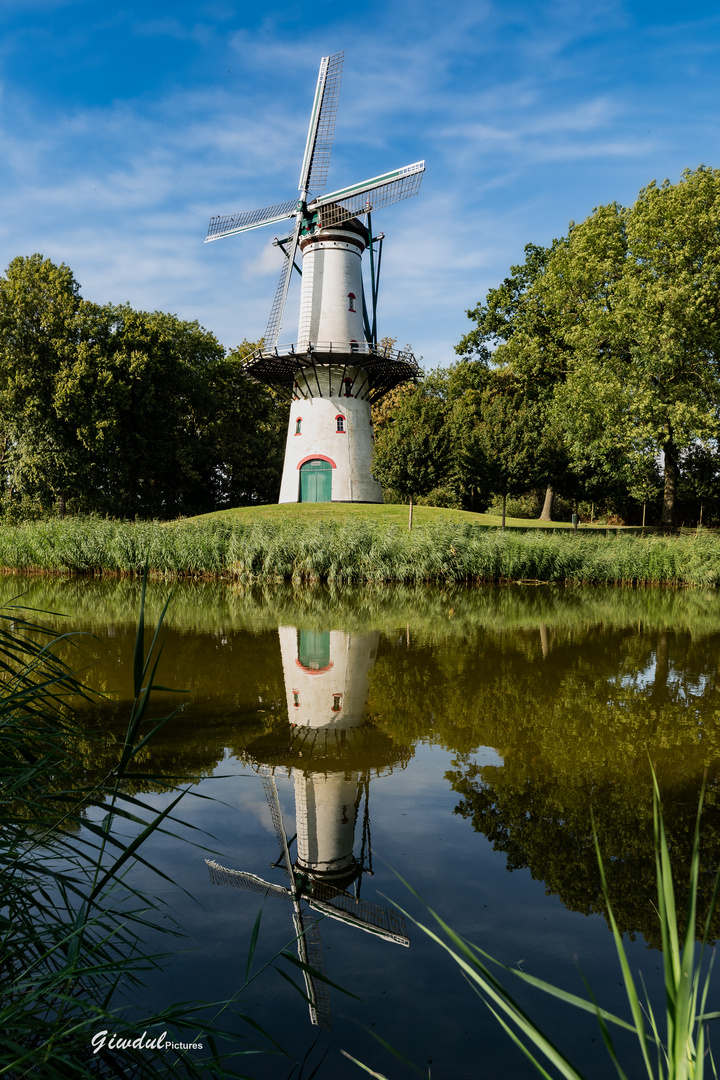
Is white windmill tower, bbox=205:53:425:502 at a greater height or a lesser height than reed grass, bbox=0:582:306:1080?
greater

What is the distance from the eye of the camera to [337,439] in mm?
28906

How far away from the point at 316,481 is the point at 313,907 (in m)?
26.3

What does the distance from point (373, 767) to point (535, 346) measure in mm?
25316

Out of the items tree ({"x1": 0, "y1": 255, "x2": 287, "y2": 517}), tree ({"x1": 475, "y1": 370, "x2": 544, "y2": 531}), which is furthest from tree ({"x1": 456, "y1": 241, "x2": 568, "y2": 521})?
tree ({"x1": 0, "y1": 255, "x2": 287, "y2": 517})

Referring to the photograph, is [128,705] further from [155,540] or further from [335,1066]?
[155,540]

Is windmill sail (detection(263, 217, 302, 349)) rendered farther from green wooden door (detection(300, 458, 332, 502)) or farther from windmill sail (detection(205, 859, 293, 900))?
windmill sail (detection(205, 859, 293, 900))

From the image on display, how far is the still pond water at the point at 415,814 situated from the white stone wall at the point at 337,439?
64.7 ft

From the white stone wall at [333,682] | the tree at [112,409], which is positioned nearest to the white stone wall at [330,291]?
the tree at [112,409]

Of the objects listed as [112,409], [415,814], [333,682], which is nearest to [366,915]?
[415,814]

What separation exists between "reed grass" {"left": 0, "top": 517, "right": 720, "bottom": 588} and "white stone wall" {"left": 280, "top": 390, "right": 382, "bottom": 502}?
10859mm

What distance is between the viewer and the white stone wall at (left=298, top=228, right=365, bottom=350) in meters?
28.2

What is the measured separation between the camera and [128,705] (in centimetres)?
605

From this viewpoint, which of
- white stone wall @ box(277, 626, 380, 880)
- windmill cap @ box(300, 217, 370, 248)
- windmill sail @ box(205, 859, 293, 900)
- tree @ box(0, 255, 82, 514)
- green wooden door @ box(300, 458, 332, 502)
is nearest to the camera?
windmill sail @ box(205, 859, 293, 900)

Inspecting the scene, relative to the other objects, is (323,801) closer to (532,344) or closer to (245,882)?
(245,882)
